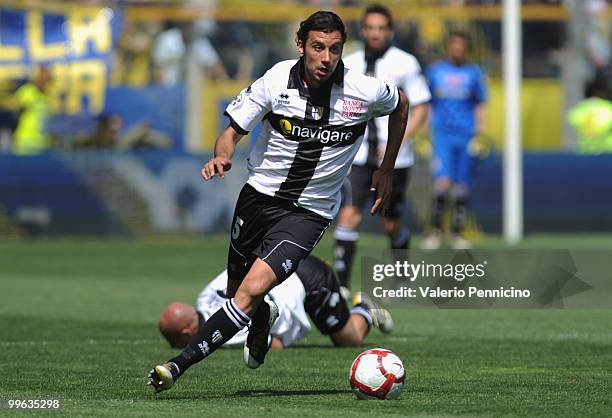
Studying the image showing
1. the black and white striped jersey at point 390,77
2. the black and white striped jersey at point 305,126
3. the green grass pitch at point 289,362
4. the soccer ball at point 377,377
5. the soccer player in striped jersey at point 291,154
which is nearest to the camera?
the green grass pitch at point 289,362

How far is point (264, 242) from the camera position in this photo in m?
8.40

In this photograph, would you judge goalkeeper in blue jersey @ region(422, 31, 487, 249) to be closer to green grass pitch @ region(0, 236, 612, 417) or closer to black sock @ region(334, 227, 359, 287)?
green grass pitch @ region(0, 236, 612, 417)

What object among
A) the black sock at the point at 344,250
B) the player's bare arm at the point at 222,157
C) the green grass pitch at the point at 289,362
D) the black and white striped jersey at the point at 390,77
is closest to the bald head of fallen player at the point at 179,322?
the green grass pitch at the point at 289,362

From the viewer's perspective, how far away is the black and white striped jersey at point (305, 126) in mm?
8336

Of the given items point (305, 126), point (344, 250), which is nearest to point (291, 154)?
point (305, 126)

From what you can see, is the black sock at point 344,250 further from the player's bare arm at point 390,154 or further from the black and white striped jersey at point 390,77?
the player's bare arm at point 390,154

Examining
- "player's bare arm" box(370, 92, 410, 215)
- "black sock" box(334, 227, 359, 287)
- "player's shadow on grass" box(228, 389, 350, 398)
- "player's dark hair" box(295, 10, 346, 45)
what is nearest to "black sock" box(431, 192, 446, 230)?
"black sock" box(334, 227, 359, 287)

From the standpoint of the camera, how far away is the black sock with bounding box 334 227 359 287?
13516mm

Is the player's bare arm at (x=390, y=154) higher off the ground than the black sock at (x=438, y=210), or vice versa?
the player's bare arm at (x=390, y=154)

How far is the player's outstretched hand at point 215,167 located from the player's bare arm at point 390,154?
1.21 metres

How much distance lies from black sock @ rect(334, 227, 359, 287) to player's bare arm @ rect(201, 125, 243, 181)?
533cm

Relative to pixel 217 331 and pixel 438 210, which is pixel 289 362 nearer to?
pixel 217 331

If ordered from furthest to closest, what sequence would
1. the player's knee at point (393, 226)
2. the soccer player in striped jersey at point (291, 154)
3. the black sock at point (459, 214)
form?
the black sock at point (459, 214) → the player's knee at point (393, 226) → the soccer player in striped jersey at point (291, 154)

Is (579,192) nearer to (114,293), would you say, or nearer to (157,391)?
(114,293)
